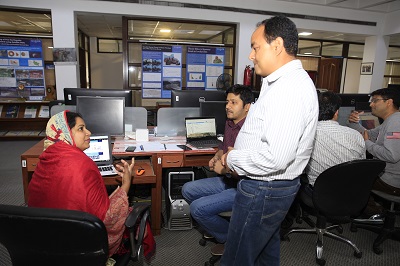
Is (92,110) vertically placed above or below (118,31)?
below

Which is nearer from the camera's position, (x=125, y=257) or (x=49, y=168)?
(x=49, y=168)

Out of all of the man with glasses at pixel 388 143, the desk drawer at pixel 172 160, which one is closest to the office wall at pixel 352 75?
the man with glasses at pixel 388 143

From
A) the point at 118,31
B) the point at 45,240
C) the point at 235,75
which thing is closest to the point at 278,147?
the point at 45,240

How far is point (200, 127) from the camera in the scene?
105 inches

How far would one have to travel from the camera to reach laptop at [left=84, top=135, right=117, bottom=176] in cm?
217

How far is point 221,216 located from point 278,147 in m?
0.95

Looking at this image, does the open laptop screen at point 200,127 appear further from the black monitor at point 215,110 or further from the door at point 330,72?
the door at point 330,72

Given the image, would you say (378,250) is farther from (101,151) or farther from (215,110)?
(101,151)

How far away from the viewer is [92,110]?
2.54 meters

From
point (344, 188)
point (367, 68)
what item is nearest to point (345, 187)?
point (344, 188)

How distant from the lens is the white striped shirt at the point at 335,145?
198 centimetres

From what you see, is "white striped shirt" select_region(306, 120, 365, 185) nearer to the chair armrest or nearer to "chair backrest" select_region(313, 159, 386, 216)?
"chair backrest" select_region(313, 159, 386, 216)

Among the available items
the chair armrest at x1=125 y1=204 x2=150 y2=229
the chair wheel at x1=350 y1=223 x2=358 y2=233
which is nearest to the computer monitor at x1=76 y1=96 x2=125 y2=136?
the chair armrest at x1=125 y1=204 x2=150 y2=229

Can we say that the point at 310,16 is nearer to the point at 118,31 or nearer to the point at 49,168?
the point at 118,31
